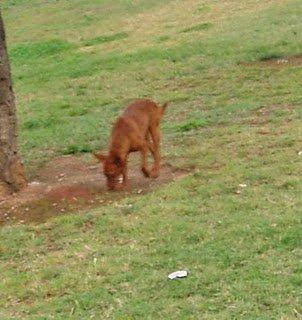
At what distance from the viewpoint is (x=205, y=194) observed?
23.5 feet

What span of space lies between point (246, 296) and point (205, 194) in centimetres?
209

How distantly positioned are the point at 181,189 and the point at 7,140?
1749 millimetres

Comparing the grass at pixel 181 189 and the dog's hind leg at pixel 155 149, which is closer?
the grass at pixel 181 189

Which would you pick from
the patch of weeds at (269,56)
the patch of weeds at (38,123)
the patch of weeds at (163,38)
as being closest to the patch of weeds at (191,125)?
the patch of weeds at (38,123)

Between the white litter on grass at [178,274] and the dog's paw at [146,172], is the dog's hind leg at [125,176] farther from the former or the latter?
the white litter on grass at [178,274]

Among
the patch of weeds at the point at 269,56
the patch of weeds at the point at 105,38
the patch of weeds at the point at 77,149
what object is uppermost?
the patch of weeds at the point at 77,149

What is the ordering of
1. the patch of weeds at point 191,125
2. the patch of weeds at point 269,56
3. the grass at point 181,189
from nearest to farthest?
1. the grass at point 181,189
2. the patch of weeds at point 191,125
3. the patch of weeds at point 269,56

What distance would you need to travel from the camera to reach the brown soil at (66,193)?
7.39 m

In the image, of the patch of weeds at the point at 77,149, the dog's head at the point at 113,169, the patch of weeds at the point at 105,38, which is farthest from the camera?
the patch of weeds at the point at 105,38

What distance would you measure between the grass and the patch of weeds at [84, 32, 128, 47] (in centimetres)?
74

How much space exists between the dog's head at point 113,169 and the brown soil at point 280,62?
5.88 m

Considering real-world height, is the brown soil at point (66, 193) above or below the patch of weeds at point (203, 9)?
above

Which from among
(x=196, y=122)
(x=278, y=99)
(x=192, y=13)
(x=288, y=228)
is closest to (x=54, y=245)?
(x=288, y=228)

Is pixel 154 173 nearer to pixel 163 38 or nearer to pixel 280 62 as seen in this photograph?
pixel 280 62
